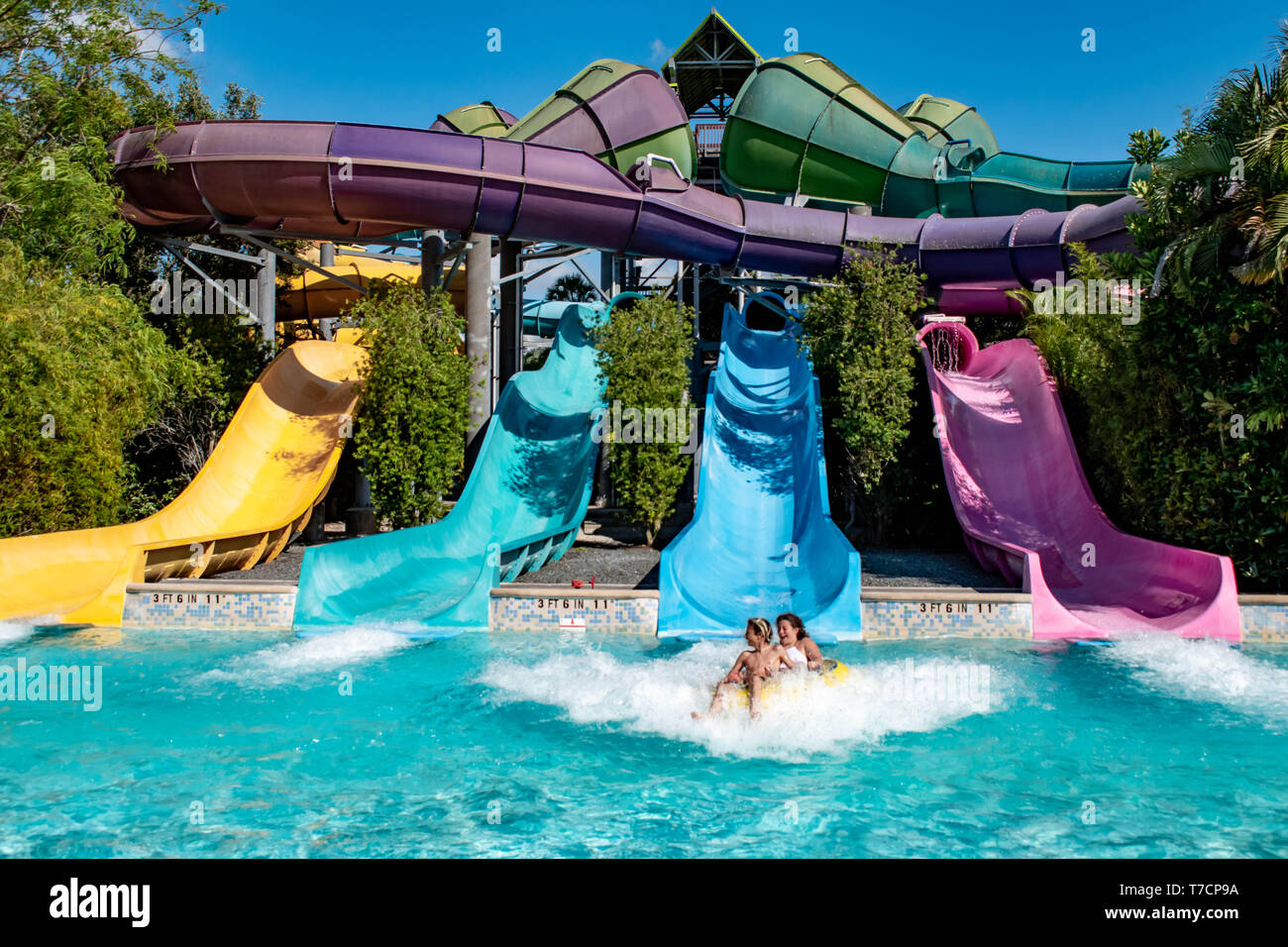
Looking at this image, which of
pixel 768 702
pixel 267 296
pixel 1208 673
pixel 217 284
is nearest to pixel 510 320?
pixel 267 296

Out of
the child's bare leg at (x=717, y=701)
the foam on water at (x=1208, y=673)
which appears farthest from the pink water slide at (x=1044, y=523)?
the child's bare leg at (x=717, y=701)

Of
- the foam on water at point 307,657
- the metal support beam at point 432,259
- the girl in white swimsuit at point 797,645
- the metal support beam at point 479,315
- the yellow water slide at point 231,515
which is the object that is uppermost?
the metal support beam at point 432,259

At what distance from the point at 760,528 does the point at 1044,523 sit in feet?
11.0

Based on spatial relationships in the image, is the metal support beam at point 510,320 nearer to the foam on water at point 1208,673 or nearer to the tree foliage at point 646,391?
the tree foliage at point 646,391

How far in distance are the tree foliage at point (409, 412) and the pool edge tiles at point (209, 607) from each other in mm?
2791

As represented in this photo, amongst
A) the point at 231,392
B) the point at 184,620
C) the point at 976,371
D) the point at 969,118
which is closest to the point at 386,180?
the point at 231,392

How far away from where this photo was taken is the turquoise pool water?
476 cm

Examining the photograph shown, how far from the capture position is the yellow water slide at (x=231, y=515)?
938 centimetres

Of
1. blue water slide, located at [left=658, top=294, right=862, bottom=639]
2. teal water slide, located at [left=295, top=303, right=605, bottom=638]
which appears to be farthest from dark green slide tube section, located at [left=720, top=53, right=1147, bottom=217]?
teal water slide, located at [left=295, top=303, right=605, bottom=638]

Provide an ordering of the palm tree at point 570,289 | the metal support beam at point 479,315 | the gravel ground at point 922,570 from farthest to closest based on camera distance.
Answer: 1. the palm tree at point 570,289
2. the metal support beam at point 479,315
3. the gravel ground at point 922,570

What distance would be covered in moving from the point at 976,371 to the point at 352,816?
43.3 ft

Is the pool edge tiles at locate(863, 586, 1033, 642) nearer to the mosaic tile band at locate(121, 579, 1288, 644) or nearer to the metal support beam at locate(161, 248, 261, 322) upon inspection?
the mosaic tile band at locate(121, 579, 1288, 644)
